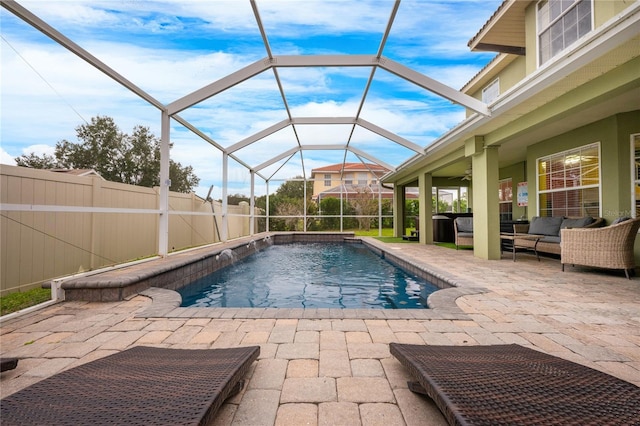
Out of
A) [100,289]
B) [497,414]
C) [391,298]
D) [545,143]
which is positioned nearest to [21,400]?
[497,414]

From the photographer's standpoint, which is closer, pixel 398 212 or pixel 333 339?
pixel 333 339

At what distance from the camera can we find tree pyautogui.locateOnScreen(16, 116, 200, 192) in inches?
167

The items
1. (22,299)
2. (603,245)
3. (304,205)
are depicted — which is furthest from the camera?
(304,205)

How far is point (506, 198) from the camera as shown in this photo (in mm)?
10961

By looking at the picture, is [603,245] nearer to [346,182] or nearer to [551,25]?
[551,25]

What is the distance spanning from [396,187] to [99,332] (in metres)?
12.9

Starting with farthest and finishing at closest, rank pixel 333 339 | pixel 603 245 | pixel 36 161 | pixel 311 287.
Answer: pixel 311 287 → pixel 603 245 → pixel 36 161 → pixel 333 339

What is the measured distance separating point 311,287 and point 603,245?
14.8 ft

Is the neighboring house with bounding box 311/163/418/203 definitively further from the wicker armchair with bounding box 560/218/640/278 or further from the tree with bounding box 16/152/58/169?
the tree with bounding box 16/152/58/169

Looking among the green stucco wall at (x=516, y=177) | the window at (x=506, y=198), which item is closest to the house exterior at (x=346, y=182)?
the window at (x=506, y=198)

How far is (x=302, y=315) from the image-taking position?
2811 mm

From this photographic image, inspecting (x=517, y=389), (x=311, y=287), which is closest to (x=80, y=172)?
(x=311, y=287)

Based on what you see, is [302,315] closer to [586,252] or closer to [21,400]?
[21,400]

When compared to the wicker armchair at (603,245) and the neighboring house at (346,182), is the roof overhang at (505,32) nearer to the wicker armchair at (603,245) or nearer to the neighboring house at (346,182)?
the wicker armchair at (603,245)
